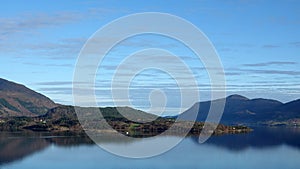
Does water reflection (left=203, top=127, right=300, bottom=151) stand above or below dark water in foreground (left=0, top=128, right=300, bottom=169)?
above

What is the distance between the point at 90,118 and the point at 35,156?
62.4 meters

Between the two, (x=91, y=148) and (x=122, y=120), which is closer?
(x=91, y=148)

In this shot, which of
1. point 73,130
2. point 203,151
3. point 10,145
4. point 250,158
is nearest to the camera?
point 250,158

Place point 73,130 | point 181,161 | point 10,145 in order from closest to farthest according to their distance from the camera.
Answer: point 181,161, point 10,145, point 73,130

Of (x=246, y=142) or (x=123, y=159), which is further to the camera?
(x=246, y=142)

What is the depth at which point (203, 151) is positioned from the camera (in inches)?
2517

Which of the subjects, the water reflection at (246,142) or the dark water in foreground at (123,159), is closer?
the dark water in foreground at (123,159)

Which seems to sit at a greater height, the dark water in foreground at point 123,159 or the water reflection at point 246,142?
the water reflection at point 246,142

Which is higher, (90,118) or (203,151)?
(90,118)

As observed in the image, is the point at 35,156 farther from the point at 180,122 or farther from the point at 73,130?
the point at 180,122

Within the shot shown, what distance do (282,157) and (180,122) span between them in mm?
58613

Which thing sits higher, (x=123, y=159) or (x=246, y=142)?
(x=246, y=142)

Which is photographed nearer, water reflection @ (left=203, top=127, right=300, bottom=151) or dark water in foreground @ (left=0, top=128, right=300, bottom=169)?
dark water in foreground @ (left=0, top=128, right=300, bottom=169)

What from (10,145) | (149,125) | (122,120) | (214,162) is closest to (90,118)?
(122,120)
